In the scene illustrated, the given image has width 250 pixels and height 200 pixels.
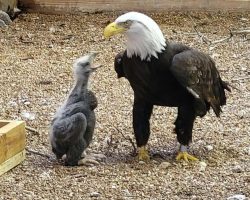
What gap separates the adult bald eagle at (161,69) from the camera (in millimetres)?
5066

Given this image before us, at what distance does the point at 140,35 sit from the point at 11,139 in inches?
40.9

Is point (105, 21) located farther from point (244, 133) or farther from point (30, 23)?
point (244, 133)

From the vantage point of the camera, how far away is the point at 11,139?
16.7 ft

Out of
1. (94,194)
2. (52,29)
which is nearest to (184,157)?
(94,194)

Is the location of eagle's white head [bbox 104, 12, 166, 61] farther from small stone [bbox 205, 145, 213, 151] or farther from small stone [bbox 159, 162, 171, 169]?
small stone [bbox 205, 145, 213, 151]

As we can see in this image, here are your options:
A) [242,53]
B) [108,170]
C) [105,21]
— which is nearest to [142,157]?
[108,170]

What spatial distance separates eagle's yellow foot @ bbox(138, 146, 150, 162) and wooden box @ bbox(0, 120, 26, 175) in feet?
2.53

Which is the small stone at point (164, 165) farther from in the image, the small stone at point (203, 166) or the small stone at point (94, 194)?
the small stone at point (94, 194)

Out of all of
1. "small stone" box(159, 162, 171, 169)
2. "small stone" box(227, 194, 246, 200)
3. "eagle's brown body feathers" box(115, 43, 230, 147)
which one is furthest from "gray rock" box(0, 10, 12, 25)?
"small stone" box(227, 194, 246, 200)

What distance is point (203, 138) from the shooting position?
5883 mm

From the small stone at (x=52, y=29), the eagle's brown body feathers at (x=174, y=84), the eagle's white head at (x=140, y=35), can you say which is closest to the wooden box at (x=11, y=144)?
the eagle's brown body feathers at (x=174, y=84)

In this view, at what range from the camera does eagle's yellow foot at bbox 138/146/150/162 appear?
5391mm

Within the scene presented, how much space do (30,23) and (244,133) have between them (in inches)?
159

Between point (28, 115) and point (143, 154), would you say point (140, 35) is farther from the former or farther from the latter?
point (28, 115)
